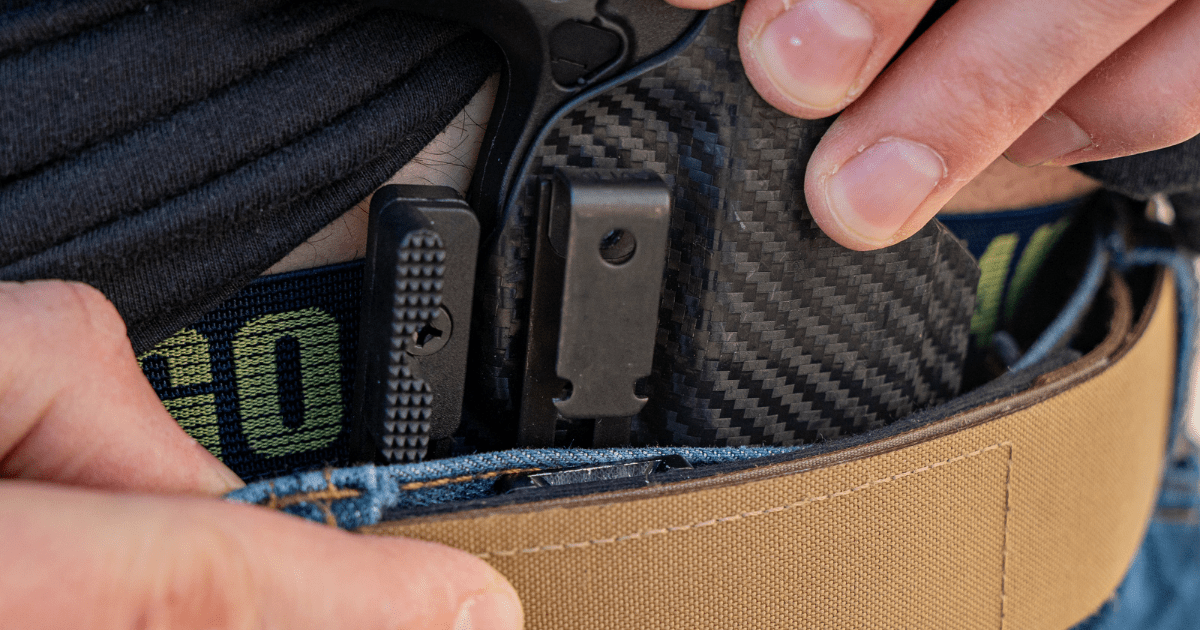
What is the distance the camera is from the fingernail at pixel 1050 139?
77 centimetres

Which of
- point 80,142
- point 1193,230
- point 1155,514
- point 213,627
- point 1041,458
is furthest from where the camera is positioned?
point 1155,514

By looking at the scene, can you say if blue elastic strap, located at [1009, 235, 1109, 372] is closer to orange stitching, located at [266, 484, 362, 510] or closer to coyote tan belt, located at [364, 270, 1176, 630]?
coyote tan belt, located at [364, 270, 1176, 630]

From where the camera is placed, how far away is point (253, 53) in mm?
595

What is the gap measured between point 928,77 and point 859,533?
0.37 meters

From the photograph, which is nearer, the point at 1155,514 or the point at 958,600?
the point at 958,600

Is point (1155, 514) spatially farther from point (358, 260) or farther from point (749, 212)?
point (358, 260)

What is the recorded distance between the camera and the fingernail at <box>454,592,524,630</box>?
1.83 feet

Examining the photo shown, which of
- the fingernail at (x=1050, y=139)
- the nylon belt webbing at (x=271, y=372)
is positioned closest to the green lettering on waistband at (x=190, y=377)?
the nylon belt webbing at (x=271, y=372)

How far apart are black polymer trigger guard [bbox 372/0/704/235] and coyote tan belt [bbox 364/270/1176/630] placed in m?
0.26

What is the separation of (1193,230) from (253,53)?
1.18m

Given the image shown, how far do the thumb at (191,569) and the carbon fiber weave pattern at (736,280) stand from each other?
9.2 inches

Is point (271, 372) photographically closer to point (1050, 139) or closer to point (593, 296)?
point (593, 296)

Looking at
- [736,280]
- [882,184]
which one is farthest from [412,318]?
[882,184]

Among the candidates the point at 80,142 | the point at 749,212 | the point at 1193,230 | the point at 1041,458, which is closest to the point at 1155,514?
the point at 1193,230
